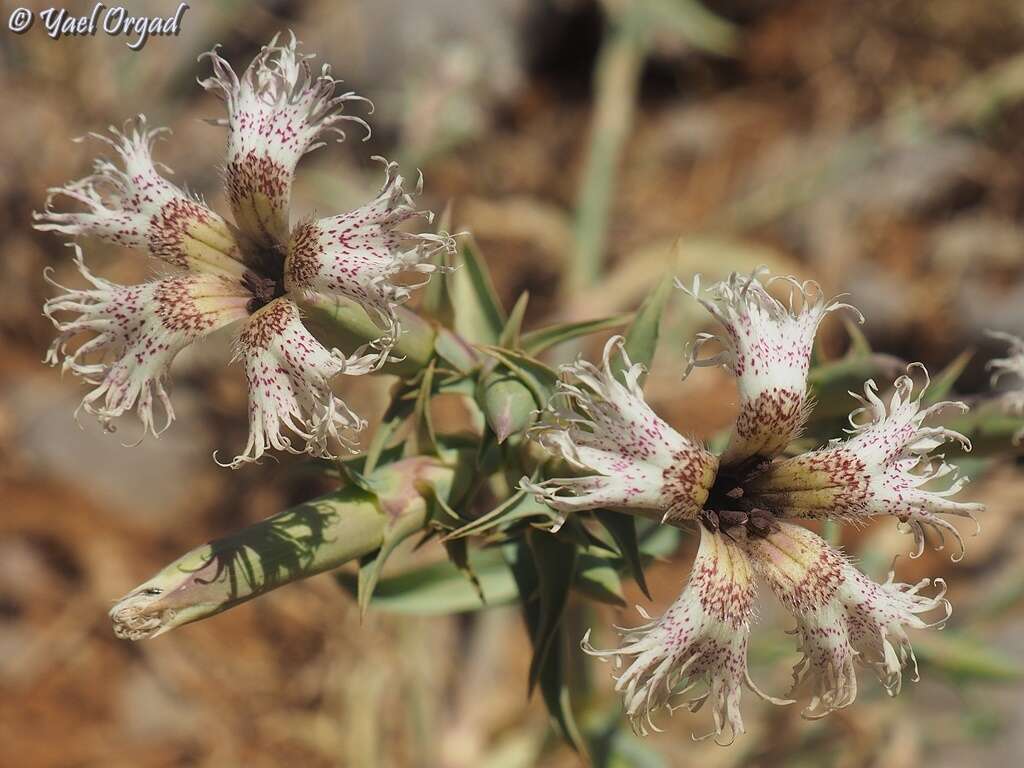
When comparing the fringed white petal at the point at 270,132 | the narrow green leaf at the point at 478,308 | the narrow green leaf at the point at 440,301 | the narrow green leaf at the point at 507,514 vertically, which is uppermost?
the fringed white petal at the point at 270,132

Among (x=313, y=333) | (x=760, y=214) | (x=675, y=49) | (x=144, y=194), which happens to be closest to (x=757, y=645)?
(x=313, y=333)

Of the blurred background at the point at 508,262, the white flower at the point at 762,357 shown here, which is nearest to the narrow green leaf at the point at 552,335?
the white flower at the point at 762,357

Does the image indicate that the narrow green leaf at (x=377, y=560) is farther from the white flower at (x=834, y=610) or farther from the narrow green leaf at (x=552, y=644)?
the white flower at (x=834, y=610)

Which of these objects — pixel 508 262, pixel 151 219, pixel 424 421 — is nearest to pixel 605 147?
pixel 508 262

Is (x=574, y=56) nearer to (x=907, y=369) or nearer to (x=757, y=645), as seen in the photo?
(x=757, y=645)

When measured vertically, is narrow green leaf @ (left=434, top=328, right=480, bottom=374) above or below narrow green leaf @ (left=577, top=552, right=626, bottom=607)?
above

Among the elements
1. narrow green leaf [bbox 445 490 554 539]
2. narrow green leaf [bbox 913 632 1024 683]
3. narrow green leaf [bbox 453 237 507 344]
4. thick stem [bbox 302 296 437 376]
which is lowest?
narrow green leaf [bbox 913 632 1024 683]

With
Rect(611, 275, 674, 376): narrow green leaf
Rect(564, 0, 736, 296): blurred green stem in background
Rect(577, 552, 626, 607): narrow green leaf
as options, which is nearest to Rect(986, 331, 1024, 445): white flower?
Rect(611, 275, 674, 376): narrow green leaf

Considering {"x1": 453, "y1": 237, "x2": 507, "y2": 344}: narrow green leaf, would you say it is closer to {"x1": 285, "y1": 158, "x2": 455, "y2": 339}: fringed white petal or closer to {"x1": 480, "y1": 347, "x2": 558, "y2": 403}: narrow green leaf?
{"x1": 480, "y1": 347, "x2": 558, "y2": 403}: narrow green leaf
